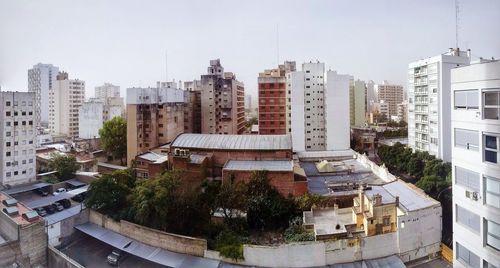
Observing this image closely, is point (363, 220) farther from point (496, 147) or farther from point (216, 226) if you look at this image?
point (496, 147)

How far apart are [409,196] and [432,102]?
8311 millimetres

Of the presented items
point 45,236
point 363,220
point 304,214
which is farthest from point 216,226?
point 45,236

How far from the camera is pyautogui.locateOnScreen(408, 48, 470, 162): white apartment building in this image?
1512 cm

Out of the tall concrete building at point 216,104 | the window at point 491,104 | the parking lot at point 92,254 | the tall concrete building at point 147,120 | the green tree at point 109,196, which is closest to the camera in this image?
the window at point 491,104

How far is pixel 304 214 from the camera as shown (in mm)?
9234

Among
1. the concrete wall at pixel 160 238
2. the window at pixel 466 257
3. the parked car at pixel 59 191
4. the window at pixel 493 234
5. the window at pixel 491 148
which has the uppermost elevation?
the window at pixel 491 148

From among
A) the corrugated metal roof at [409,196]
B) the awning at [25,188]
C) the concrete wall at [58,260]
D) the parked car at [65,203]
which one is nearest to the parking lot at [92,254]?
the concrete wall at [58,260]

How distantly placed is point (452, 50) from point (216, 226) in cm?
1375

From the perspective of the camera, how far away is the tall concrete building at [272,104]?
2047cm

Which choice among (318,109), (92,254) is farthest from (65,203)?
(318,109)

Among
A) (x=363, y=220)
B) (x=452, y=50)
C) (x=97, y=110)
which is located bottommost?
(x=363, y=220)

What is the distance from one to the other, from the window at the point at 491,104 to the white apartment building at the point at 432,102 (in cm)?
1318

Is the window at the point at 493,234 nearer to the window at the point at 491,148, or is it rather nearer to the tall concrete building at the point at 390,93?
the window at the point at 491,148

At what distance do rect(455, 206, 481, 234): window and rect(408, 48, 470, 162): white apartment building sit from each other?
12663mm
